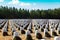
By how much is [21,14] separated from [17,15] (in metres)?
2.68

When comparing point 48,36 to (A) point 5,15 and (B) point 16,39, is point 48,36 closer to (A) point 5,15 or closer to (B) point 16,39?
(B) point 16,39

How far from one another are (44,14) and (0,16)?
1520 centimetres

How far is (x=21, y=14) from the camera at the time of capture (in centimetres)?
8862

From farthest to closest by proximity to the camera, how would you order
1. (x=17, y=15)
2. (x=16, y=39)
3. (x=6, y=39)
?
(x=17, y=15), (x=6, y=39), (x=16, y=39)

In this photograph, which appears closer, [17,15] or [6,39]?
[6,39]

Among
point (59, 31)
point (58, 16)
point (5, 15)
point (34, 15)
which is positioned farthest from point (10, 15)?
point (59, 31)

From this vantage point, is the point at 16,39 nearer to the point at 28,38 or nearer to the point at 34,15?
the point at 28,38

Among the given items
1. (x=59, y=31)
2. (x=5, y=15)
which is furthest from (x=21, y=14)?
(x=59, y=31)

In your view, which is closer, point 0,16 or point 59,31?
point 59,31

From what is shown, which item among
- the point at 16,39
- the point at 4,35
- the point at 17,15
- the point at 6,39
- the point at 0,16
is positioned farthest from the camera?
the point at 17,15

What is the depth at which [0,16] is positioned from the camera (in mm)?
80812

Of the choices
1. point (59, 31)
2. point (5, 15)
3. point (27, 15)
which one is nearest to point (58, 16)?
point (27, 15)

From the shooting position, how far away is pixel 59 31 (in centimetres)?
2431

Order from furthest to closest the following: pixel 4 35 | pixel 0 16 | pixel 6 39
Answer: pixel 0 16, pixel 4 35, pixel 6 39
